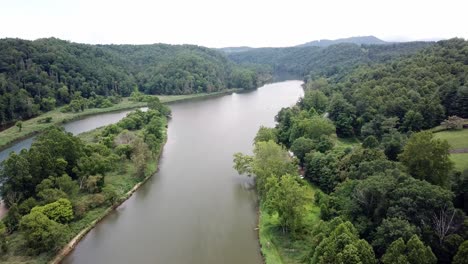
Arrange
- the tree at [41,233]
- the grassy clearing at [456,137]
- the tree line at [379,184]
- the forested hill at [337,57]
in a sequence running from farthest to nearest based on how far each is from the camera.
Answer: the forested hill at [337,57]
the grassy clearing at [456,137]
the tree at [41,233]
the tree line at [379,184]

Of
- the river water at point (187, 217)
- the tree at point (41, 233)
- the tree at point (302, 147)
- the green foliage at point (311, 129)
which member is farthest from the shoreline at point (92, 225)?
the green foliage at point (311, 129)

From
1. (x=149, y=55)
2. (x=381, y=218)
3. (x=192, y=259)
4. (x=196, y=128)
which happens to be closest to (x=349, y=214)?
(x=381, y=218)

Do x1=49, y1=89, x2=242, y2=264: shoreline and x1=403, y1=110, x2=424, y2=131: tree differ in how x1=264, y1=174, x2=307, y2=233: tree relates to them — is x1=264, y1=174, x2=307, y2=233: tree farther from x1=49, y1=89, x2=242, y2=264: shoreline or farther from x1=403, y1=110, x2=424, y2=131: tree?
x1=403, y1=110, x2=424, y2=131: tree

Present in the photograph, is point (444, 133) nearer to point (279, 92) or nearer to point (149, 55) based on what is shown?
point (279, 92)

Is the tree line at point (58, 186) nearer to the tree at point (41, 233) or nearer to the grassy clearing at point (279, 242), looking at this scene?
the tree at point (41, 233)

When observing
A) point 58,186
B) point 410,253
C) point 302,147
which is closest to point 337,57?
point 302,147

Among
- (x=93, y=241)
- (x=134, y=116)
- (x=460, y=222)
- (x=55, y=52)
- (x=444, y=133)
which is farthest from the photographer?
(x=55, y=52)
